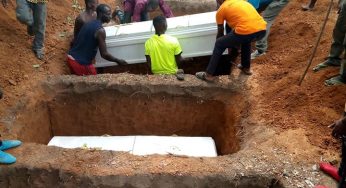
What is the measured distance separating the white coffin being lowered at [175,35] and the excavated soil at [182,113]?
1.97 ft

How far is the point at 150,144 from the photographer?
14.5 feet

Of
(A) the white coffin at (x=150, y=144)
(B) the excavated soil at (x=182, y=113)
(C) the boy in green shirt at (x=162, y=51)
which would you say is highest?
(C) the boy in green shirt at (x=162, y=51)

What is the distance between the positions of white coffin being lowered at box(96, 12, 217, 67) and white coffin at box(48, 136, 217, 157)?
1567 millimetres

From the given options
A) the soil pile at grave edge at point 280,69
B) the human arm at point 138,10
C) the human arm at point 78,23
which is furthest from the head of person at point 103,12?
the human arm at point 138,10

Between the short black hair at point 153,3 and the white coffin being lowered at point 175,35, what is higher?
the short black hair at point 153,3

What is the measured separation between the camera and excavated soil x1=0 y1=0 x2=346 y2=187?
3.49 meters

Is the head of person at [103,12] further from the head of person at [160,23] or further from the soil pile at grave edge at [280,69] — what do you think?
the soil pile at grave edge at [280,69]

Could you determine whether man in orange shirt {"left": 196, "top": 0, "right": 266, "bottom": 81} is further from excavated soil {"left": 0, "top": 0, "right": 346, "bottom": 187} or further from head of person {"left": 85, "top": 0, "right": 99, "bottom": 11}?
head of person {"left": 85, "top": 0, "right": 99, "bottom": 11}

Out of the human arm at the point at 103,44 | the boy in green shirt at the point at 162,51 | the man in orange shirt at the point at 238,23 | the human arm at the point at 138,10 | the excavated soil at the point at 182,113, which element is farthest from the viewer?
the human arm at the point at 138,10

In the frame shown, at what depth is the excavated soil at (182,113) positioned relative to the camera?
3486mm

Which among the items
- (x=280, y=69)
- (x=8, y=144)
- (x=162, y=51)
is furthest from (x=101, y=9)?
(x=280, y=69)

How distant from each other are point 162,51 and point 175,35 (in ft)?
1.80

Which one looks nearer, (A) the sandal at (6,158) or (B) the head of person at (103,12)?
(A) the sandal at (6,158)

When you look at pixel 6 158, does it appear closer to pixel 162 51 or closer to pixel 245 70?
pixel 162 51
